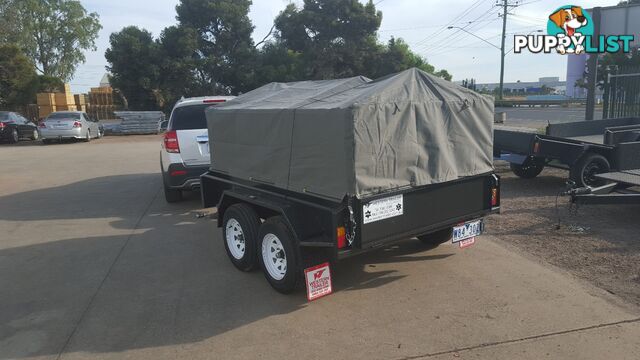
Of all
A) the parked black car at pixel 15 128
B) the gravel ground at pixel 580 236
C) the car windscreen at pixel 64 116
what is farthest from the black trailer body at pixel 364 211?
the parked black car at pixel 15 128

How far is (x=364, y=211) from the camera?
4184 mm

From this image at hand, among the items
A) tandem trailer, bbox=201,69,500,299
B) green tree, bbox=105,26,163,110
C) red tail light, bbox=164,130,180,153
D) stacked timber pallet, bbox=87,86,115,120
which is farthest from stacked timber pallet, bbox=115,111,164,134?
tandem trailer, bbox=201,69,500,299

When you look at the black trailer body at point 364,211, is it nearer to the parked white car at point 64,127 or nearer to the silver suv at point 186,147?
the silver suv at point 186,147

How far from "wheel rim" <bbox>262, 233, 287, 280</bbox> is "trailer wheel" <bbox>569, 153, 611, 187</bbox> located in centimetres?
601

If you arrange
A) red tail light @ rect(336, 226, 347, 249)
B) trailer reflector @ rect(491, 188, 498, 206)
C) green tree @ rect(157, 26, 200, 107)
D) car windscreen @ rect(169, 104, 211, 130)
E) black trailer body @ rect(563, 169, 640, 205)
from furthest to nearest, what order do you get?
green tree @ rect(157, 26, 200, 107)
car windscreen @ rect(169, 104, 211, 130)
black trailer body @ rect(563, 169, 640, 205)
trailer reflector @ rect(491, 188, 498, 206)
red tail light @ rect(336, 226, 347, 249)

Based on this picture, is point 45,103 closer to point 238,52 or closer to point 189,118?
point 238,52

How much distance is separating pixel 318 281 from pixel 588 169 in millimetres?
6240

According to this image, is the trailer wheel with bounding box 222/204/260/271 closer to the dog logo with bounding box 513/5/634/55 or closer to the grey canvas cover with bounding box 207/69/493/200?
the grey canvas cover with bounding box 207/69/493/200

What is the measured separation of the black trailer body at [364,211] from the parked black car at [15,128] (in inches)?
899

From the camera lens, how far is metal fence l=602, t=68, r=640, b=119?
13.9m

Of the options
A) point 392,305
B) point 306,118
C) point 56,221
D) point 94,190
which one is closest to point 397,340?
point 392,305

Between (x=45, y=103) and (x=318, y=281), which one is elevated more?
(x=45, y=103)

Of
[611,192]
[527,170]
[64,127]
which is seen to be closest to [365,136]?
[611,192]

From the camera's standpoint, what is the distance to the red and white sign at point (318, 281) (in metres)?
4.39
